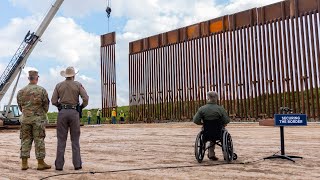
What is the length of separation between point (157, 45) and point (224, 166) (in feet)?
74.0

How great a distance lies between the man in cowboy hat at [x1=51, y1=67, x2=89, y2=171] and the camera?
5.98m

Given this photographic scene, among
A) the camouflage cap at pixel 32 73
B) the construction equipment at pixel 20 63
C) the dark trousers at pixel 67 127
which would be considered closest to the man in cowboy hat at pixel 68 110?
the dark trousers at pixel 67 127

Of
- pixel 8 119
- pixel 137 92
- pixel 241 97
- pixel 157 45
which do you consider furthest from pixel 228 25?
pixel 8 119

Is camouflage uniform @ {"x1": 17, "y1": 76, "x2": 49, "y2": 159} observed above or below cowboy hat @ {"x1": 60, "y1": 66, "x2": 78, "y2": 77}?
below

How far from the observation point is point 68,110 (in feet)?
19.6

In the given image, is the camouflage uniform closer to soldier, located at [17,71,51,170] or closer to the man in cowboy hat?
soldier, located at [17,71,51,170]

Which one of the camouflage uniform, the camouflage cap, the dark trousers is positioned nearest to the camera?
the dark trousers

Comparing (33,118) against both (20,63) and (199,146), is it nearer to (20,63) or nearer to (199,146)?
(199,146)

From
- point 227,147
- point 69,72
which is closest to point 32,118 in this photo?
point 69,72

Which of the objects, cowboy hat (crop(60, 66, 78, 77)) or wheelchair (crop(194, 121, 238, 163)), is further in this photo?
wheelchair (crop(194, 121, 238, 163))

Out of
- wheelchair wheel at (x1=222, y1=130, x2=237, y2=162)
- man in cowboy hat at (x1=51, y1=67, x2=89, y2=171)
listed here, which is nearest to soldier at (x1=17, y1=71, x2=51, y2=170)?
man in cowboy hat at (x1=51, y1=67, x2=89, y2=171)

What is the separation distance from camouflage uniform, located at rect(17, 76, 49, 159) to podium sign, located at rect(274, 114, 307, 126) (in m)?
3.68

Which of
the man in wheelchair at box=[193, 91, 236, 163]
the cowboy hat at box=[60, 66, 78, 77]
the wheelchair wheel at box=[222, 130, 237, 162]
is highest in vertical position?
the cowboy hat at box=[60, 66, 78, 77]

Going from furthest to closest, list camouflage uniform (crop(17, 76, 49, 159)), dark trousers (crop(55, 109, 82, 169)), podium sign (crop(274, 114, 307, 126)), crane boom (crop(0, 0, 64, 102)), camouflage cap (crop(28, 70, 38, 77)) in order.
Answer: crane boom (crop(0, 0, 64, 102)) → podium sign (crop(274, 114, 307, 126)) → camouflage cap (crop(28, 70, 38, 77)) → camouflage uniform (crop(17, 76, 49, 159)) → dark trousers (crop(55, 109, 82, 169))
